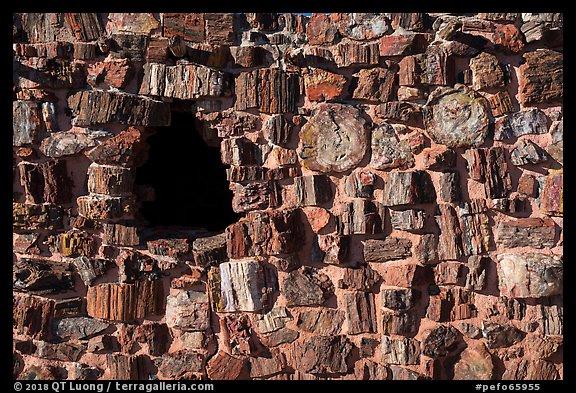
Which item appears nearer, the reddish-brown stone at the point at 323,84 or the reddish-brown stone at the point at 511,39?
the reddish-brown stone at the point at 511,39

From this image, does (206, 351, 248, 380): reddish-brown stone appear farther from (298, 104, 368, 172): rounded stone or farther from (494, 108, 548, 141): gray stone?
(494, 108, 548, 141): gray stone

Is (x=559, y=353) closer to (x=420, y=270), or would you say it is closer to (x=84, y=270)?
(x=420, y=270)

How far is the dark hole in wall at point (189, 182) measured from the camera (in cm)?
523

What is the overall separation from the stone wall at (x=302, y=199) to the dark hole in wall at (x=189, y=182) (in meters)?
1.18

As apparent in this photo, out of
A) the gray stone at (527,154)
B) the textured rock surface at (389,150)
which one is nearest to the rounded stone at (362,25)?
the textured rock surface at (389,150)

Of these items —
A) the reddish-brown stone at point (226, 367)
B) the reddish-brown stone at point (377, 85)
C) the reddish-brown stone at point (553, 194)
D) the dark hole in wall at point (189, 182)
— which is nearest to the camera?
the reddish-brown stone at point (553, 194)

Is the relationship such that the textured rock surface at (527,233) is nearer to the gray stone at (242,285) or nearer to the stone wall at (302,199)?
the stone wall at (302,199)

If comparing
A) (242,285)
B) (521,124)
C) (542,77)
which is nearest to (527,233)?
(521,124)

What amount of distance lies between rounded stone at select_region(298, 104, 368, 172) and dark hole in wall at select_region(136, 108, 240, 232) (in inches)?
61.3

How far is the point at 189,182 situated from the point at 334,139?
82.6 inches

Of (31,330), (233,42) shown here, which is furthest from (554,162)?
(31,330)

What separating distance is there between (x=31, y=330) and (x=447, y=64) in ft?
11.9

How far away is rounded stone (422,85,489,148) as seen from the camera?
3803 millimetres

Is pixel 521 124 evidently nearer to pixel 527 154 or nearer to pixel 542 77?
pixel 527 154
